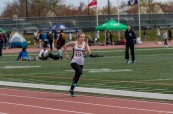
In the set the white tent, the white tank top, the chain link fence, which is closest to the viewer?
the white tank top

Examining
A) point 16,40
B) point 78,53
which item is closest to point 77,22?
point 16,40

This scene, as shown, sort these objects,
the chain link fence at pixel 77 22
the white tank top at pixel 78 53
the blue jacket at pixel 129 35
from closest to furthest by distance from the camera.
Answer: the white tank top at pixel 78 53
the blue jacket at pixel 129 35
the chain link fence at pixel 77 22

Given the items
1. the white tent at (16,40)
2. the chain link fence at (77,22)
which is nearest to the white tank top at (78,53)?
the white tent at (16,40)

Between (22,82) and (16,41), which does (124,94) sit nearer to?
(22,82)

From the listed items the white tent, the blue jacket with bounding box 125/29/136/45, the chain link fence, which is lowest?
the white tent

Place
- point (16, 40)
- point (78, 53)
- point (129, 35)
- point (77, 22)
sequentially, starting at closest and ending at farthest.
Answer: point (78, 53)
point (129, 35)
point (16, 40)
point (77, 22)

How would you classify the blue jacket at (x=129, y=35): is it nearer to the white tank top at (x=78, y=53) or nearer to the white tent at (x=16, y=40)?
the white tank top at (x=78, y=53)

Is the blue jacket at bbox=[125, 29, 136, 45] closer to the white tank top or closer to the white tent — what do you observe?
the white tank top

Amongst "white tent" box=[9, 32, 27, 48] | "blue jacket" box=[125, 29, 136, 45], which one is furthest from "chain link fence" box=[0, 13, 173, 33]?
"blue jacket" box=[125, 29, 136, 45]

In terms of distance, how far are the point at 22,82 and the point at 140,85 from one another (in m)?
4.56

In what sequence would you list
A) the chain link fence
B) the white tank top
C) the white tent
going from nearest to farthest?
1. the white tank top
2. the white tent
3. the chain link fence

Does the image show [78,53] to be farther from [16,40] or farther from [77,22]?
[77,22]

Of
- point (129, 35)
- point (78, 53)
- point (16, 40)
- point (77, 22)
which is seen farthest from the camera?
point (77, 22)

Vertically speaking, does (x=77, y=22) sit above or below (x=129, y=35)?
above
